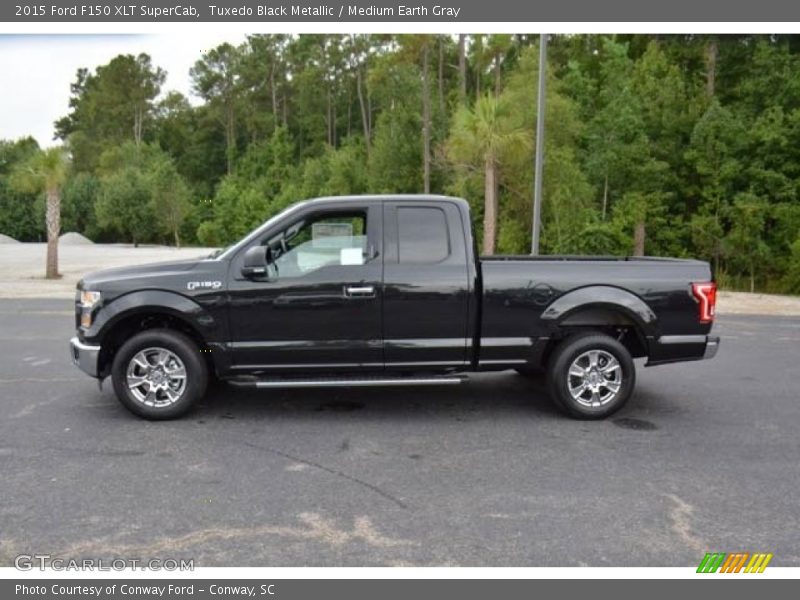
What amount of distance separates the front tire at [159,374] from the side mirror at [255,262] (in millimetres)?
823

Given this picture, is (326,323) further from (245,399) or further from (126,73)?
(126,73)

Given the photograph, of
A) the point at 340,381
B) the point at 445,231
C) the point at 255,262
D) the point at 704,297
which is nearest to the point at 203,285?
the point at 255,262

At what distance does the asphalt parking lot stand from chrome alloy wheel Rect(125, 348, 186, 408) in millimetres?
231

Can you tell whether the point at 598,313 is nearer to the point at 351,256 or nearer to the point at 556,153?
the point at 351,256

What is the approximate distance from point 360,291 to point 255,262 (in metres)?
0.92

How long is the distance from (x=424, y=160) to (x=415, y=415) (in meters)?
33.4

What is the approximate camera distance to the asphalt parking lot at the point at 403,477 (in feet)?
12.4

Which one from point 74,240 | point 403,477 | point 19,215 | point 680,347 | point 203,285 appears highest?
point 19,215

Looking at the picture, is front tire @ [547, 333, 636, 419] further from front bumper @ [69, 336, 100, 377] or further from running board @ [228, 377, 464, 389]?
front bumper @ [69, 336, 100, 377]

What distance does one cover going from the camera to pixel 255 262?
5.79m

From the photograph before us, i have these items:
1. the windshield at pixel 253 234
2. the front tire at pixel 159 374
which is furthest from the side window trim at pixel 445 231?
the front tire at pixel 159 374

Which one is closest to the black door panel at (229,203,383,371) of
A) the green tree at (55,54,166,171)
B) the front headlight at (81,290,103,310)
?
the front headlight at (81,290,103,310)

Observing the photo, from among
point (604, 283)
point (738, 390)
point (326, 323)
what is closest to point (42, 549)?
point (326, 323)

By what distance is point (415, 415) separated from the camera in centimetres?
631
